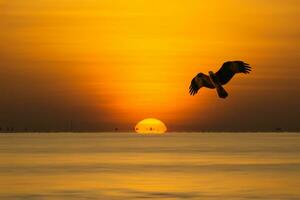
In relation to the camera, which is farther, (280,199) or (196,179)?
(196,179)

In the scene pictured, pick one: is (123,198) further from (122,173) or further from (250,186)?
(122,173)

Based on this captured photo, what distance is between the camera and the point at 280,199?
200 feet

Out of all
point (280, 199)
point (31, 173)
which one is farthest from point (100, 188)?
point (31, 173)

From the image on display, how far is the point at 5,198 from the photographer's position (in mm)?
61250

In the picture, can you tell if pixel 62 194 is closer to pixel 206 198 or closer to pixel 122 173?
pixel 206 198

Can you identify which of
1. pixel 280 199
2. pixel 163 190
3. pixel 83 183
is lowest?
pixel 280 199

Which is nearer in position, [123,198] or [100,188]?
[123,198]

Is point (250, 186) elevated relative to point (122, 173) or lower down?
lower down

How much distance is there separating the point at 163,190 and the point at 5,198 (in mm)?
12835

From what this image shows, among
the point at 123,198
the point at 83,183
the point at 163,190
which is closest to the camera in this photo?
the point at 123,198

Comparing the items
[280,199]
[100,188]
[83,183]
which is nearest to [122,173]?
[83,183]

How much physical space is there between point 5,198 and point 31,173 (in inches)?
1209

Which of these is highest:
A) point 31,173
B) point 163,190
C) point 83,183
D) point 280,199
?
point 31,173

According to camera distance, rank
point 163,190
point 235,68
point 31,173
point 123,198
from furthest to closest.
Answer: point 31,173, point 163,190, point 123,198, point 235,68
